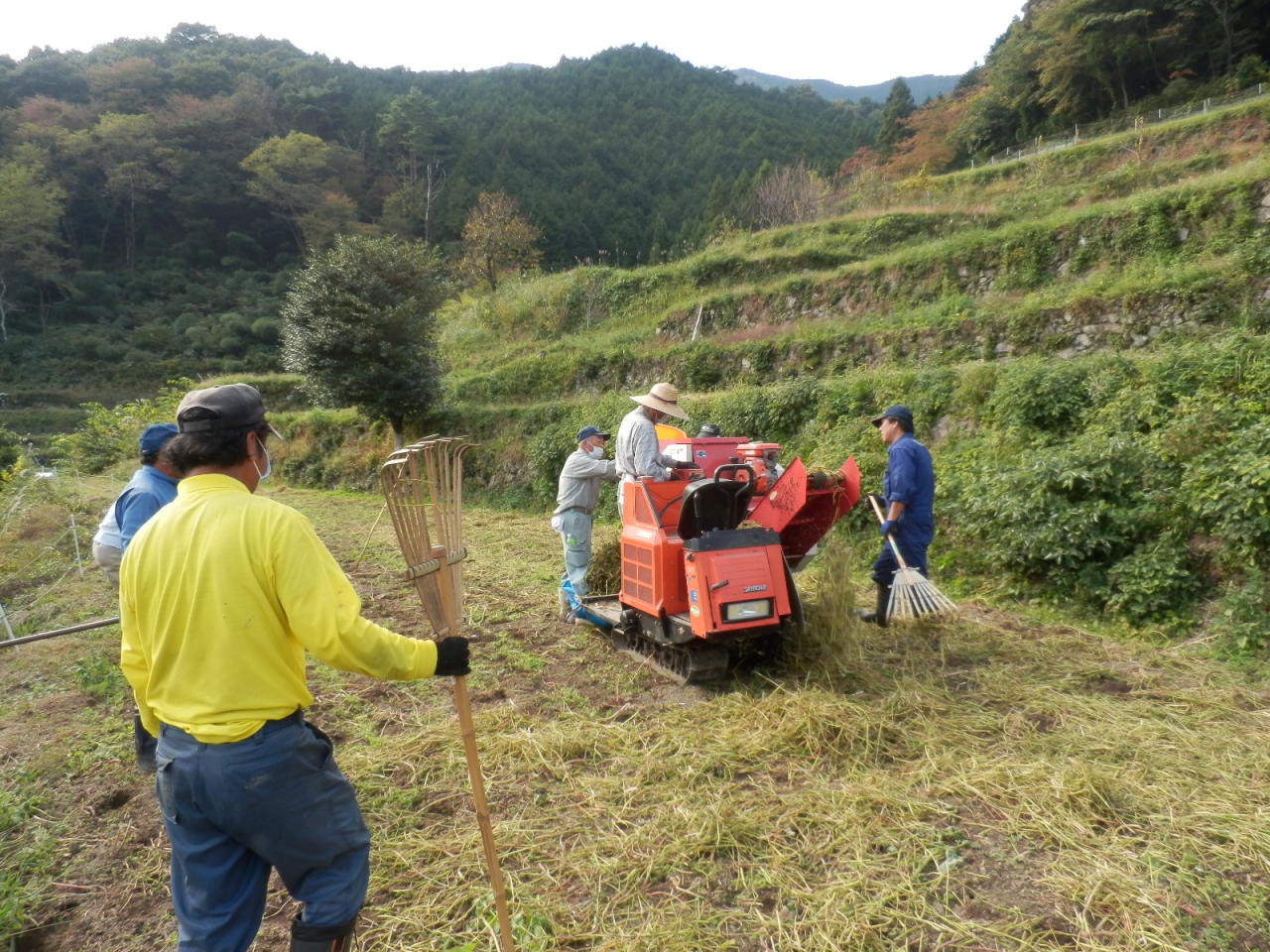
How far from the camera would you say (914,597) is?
5082mm

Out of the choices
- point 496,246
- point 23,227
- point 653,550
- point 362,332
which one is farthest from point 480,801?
point 23,227

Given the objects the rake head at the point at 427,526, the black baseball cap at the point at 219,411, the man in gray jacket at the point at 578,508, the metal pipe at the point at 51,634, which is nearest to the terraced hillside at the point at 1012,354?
the man in gray jacket at the point at 578,508

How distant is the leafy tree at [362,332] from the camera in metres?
16.1

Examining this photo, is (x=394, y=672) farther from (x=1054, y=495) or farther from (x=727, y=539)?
(x=1054, y=495)

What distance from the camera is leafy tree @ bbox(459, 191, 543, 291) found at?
104 ft

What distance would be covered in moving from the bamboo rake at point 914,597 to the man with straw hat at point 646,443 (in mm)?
1640

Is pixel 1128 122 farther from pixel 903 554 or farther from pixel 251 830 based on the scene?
pixel 251 830

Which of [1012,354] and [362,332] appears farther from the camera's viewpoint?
[362,332]

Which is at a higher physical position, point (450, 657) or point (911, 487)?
point (450, 657)

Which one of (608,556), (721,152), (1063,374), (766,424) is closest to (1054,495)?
(1063,374)

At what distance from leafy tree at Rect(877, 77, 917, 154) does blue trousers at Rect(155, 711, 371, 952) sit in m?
42.6

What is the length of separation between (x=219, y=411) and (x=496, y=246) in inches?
1263

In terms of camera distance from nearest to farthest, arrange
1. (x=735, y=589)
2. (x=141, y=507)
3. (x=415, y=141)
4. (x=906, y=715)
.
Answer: (x=141, y=507) → (x=906, y=715) → (x=735, y=589) → (x=415, y=141)

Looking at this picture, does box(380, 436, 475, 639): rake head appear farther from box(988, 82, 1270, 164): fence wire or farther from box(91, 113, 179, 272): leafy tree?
box(91, 113, 179, 272): leafy tree
